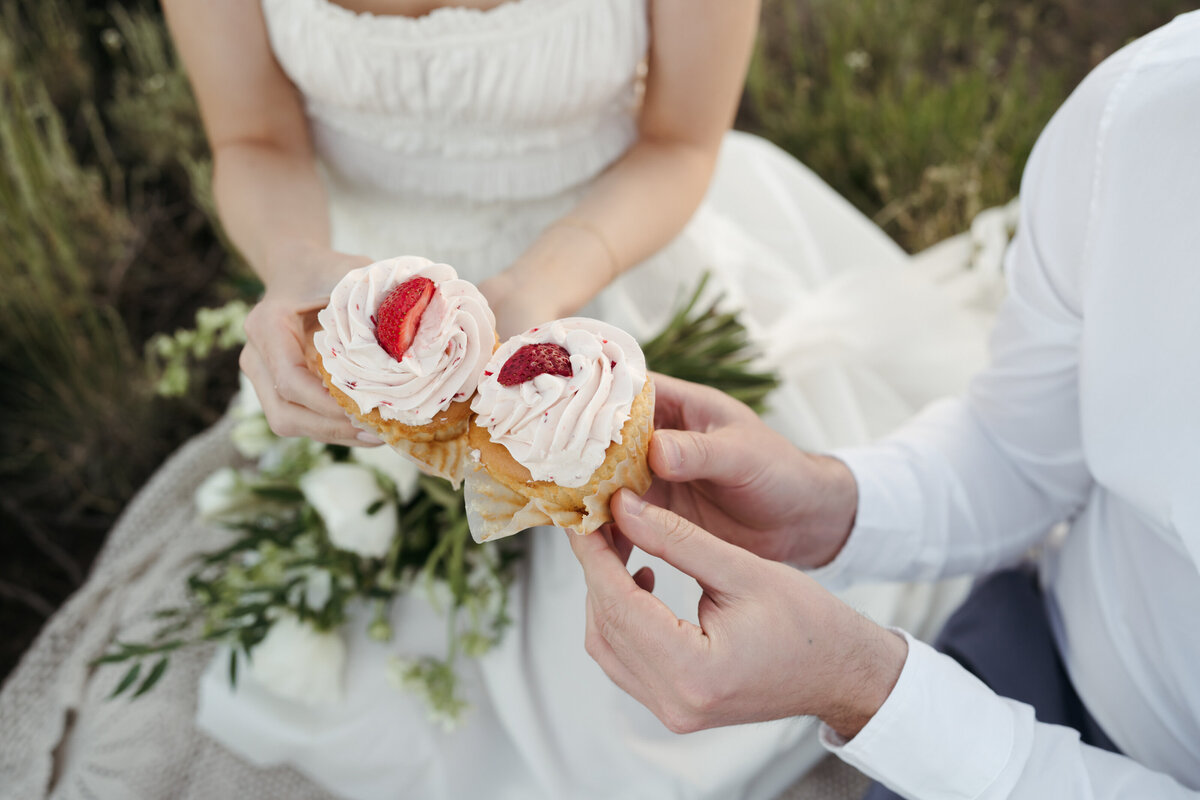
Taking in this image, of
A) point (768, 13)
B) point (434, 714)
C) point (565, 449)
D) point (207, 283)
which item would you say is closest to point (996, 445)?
point (565, 449)

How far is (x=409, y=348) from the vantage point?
867 millimetres

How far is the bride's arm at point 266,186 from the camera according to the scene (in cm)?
101

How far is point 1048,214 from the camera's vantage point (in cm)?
101

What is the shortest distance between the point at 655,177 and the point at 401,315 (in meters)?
0.64

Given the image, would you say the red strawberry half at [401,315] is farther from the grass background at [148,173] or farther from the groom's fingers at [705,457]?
the grass background at [148,173]

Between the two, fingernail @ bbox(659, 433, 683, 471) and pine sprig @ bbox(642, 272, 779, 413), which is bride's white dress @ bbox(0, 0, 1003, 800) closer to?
pine sprig @ bbox(642, 272, 779, 413)

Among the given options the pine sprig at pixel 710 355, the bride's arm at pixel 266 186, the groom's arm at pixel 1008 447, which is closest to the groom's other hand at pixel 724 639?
the groom's arm at pixel 1008 447

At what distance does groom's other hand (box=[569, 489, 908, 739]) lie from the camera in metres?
0.83

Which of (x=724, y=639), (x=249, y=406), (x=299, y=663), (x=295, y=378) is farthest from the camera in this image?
(x=249, y=406)

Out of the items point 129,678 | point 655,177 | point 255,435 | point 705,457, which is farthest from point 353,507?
point 655,177

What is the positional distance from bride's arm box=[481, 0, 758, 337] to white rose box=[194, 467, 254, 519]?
23.3 inches

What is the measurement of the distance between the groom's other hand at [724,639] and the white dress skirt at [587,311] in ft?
1.03

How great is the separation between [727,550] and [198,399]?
206cm

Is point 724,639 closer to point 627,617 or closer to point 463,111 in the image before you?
point 627,617
